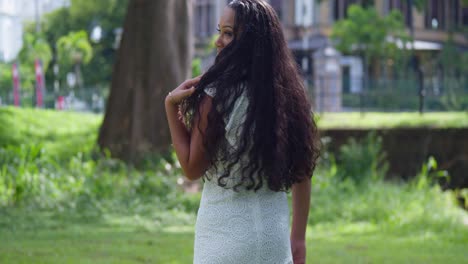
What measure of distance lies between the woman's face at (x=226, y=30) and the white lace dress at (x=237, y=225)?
0.67 feet

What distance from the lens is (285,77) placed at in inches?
127

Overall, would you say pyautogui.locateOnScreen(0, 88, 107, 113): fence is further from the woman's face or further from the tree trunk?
the woman's face

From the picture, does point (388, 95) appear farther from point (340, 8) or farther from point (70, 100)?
point (340, 8)

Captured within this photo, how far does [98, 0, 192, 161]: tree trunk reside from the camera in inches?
549

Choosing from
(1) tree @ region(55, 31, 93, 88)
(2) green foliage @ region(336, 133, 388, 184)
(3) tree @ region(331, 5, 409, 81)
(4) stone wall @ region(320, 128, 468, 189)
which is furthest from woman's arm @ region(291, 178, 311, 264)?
(1) tree @ region(55, 31, 93, 88)

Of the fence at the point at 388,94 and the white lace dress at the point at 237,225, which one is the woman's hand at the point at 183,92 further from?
the fence at the point at 388,94

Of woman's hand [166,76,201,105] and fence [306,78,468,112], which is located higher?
woman's hand [166,76,201,105]

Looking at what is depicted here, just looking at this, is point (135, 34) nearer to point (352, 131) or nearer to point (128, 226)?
point (352, 131)

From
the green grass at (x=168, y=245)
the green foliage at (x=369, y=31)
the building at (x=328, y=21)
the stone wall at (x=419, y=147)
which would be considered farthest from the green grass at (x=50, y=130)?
the building at (x=328, y=21)

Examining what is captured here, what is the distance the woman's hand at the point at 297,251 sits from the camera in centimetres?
334

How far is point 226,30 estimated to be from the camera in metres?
3.20

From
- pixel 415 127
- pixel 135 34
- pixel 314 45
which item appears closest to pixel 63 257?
pixel 135 34

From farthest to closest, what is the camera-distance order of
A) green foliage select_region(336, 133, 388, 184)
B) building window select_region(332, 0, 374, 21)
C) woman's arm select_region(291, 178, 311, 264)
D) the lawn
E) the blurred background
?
building window select_region(332, 0, 374, 21) < green foliage select_region(336, 133, 388, 184) < the blurred background < the lawn < woman's arm select_region(291, 178, 311, 264)

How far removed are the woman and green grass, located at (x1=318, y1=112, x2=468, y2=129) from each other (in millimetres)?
11775
